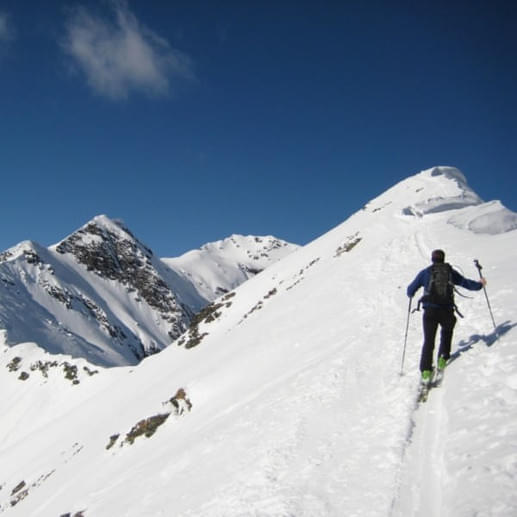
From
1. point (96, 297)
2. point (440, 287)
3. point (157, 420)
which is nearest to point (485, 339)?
point (440, 287)

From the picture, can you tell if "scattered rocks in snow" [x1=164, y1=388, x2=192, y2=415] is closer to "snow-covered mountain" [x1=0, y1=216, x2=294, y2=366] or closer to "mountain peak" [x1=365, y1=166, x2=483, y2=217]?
"mountain peak" [x1=365, y1=166, x2=483, y2=217]

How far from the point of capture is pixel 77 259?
140625mm

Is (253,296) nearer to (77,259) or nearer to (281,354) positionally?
(281,354)

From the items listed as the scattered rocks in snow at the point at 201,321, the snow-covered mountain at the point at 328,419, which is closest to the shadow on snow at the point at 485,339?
the snow-covered mountain at the point at 328,419

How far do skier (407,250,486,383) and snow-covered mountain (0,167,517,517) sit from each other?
0.40m

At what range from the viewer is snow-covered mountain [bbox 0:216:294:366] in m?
73.8

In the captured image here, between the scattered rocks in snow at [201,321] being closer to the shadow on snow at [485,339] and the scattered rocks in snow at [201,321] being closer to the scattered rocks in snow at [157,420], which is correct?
the scattered rocks in snow at [157,420]

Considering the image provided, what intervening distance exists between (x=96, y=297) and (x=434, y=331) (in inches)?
4968

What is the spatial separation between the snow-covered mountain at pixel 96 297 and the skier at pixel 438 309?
55213mm

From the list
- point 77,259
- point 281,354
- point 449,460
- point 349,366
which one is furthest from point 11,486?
point 77,259

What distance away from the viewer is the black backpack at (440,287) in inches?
354

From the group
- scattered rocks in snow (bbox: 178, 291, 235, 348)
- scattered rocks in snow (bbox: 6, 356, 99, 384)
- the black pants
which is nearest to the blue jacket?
the black pants

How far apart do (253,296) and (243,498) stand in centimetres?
2762

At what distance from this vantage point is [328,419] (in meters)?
8.48
